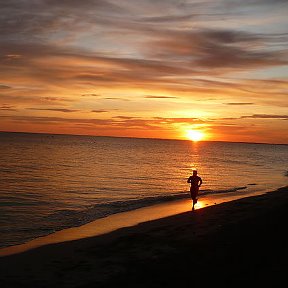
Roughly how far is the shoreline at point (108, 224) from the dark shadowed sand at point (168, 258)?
0.85 metres

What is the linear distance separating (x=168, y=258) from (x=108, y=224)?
788cm

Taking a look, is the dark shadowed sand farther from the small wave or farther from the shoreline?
the small wave

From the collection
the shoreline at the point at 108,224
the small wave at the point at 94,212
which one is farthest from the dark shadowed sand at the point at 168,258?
the small wave at the point at 94,212

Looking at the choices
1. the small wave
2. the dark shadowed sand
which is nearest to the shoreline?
the small wave

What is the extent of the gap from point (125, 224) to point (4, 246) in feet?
20.0

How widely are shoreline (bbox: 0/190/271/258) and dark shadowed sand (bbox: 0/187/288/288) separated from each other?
0.85 m

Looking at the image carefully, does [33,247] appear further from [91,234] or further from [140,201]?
[140,201]

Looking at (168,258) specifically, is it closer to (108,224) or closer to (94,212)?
(108,224)

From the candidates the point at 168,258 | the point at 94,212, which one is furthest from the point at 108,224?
the point at 168,258

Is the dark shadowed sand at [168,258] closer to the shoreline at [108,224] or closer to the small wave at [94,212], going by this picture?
the shoreline at [108,224]

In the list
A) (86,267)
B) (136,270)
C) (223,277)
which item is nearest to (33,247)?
(86,267)

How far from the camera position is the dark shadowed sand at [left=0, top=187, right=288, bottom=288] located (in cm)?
983

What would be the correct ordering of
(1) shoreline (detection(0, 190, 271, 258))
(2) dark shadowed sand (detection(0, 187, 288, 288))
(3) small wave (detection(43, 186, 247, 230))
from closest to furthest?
(2) dark shadowed sand (detection(0, 187, 288, 288)) < (1) shoreline (detection(0, 190, 271, 258)) < (3) small wave (detection(43, 186, 247, 230))

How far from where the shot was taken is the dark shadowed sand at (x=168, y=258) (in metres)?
9.83
